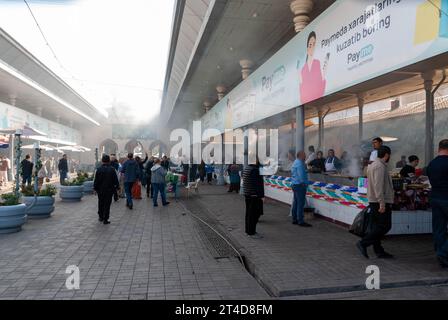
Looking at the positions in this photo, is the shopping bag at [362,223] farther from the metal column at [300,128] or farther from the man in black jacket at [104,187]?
the man in black jacket at [104,187]

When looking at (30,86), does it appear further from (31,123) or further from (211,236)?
(211,236)

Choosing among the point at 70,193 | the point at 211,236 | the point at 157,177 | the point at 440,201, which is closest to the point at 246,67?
the point at 157,177

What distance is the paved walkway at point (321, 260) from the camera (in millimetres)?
4422

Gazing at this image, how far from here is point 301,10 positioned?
9359 millimetres

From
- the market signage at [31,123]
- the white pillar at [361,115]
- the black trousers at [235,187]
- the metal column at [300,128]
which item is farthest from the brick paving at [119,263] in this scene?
the market signage at [31,123]

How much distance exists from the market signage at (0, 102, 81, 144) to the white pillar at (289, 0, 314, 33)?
55.1 feet

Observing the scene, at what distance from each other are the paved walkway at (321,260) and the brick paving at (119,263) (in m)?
0.39

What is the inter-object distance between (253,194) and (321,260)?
2.07m

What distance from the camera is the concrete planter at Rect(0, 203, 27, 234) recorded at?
7281 mm

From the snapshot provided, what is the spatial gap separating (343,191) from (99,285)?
17.6 feet

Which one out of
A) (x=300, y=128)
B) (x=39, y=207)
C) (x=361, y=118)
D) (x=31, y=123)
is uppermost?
(x=31, y=123)

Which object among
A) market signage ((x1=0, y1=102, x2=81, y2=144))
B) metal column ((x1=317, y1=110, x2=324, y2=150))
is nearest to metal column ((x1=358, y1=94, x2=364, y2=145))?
metal column ((x1=317, y1=110, x2=324, y2=150))

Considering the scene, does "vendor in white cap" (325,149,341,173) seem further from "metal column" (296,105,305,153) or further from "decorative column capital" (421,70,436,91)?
"decorative column capital" (421,70,436,91)
